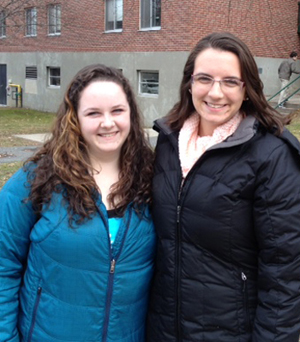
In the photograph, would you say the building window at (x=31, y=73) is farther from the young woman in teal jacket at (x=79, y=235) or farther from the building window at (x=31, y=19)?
the young woman in teal jacket at (x=79, y=235)

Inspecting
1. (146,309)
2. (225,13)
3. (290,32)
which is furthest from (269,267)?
(290,32)

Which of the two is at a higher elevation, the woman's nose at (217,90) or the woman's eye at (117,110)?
the woman's nose at (217,90)

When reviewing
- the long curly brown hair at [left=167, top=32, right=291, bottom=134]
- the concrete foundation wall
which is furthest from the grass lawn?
the long curly brown hair at [left=167, top=32, right=291, bottom=134]

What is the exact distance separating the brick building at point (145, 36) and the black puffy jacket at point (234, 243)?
12.4m

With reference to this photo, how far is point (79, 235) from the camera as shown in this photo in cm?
197

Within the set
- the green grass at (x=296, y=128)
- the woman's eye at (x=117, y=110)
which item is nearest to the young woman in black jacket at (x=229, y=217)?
the woman's eye at (x=117, y=110)

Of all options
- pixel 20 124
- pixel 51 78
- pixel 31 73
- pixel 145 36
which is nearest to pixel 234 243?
pixel 20 124

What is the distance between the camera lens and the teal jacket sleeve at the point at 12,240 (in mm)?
2033

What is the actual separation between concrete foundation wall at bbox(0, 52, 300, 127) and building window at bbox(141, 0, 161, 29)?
1023 millimetres

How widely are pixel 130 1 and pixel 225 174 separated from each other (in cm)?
1664

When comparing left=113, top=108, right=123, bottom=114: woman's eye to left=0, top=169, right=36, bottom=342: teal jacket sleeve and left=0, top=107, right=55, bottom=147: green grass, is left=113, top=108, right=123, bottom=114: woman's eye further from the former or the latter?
left=0, top=107, right=55, bottom=147: green grass

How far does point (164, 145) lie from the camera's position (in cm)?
228

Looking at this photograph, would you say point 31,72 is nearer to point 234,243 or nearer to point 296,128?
point 296,128

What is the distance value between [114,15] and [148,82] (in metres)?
3.15
